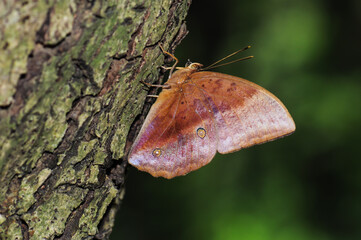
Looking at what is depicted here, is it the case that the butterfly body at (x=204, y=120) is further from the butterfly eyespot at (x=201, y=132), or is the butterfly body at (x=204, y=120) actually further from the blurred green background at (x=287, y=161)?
the blurred green background at (x=287, y=161)

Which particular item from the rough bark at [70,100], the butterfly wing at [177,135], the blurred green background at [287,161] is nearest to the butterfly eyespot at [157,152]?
the butterfly wing at [177,135]

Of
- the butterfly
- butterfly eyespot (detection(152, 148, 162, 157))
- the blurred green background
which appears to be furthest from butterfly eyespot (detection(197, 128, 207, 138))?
the blurred green background

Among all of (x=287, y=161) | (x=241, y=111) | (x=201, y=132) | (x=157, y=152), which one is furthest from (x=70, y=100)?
(x=287, y=161)

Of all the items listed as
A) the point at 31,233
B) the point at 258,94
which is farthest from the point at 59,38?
the point at 258,94

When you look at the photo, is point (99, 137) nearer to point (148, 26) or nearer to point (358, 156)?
point (148, 26)

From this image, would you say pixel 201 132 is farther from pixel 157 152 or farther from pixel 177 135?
pixel 157 152

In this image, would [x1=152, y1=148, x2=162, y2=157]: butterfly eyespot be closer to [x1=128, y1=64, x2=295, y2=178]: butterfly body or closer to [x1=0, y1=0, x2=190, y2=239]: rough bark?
[x1=128, y1=64, x2=295, y2=178]: butterfly body
